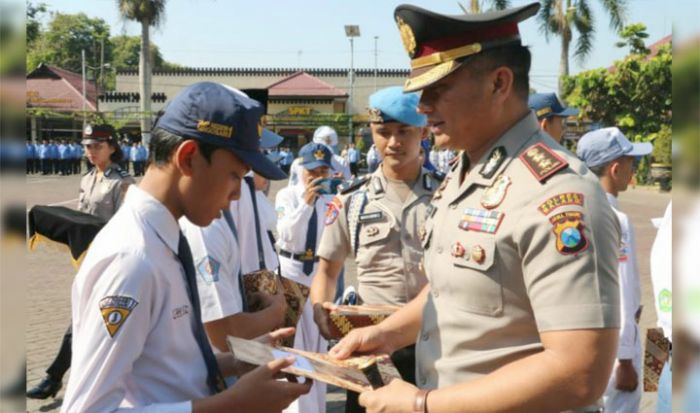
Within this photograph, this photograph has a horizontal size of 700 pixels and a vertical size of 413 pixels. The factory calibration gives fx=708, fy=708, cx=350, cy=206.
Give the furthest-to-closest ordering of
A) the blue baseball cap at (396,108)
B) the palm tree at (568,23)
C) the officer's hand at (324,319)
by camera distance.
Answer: the palm tree at (568,23) < the blue baseball cap at (396,108) < the officer's hand at (324,319)

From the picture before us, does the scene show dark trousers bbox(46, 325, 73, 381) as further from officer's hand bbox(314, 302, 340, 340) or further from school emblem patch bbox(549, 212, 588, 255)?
school emblem patch bbox(549, 212, 588, 255)

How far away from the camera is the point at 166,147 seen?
1.99 meters

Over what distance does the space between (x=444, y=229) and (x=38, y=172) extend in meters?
44.2

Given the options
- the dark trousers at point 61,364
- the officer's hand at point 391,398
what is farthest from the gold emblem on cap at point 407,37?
the dark trousers at point 61,364

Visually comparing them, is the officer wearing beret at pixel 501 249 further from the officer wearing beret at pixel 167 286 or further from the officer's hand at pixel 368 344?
the officer wearing beret at pixel 167 286

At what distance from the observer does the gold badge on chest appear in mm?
1924

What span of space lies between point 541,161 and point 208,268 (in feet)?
4.55

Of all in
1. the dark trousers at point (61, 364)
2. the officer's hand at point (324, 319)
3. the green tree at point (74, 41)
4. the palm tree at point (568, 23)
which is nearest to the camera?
the officer's hand at point (324, 319)

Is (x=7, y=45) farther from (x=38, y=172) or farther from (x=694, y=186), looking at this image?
(x=38, y=172)

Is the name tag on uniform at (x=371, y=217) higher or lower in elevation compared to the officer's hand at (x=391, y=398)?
higher

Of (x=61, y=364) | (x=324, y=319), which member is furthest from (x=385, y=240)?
(x=61, y=364)

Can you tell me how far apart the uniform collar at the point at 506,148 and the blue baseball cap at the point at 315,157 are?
4.40 metres

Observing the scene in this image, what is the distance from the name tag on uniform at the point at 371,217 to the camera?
377 centimetres

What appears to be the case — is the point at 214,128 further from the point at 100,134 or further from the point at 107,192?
the point at 100,134
